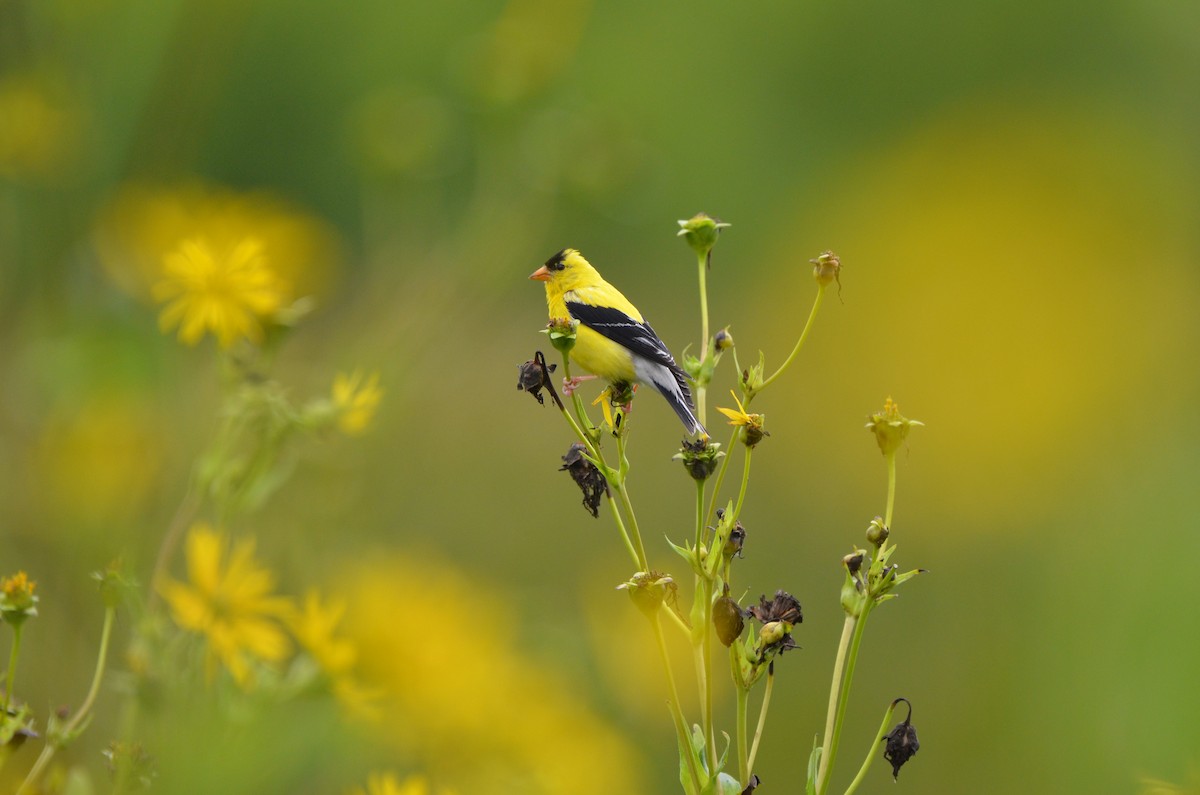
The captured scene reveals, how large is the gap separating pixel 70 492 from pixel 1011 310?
5876mm

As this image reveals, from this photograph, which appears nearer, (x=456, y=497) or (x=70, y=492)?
(x=70, y=492)

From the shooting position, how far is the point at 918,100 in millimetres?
8500

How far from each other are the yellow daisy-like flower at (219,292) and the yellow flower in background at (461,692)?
339mm

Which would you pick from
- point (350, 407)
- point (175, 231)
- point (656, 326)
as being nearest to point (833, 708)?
point (350, 407)

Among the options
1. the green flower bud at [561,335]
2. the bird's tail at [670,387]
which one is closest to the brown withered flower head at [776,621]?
the green flower bud at [561,335]

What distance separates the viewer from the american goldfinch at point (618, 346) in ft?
4.01

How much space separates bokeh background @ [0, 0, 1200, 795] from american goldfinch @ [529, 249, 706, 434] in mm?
379

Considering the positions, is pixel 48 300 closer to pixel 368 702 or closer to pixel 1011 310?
pixel 368 702

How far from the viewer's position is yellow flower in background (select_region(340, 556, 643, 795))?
1269 millimetres

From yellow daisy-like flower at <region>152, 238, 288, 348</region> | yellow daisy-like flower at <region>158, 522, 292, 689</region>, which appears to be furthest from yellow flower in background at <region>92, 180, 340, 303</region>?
yellow daisy-like flower at <region>158, 522, 292, 689</region>

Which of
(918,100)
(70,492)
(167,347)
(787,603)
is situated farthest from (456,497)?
(918,100)

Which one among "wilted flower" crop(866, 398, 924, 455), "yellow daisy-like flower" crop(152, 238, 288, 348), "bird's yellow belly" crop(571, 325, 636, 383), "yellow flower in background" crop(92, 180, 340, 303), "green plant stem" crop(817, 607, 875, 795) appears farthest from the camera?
"yellow flower in background" crop(92, 180, 340, 303)

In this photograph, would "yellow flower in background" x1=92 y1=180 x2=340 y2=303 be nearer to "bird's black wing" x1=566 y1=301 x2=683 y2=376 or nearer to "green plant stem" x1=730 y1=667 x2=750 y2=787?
"bird's black wing" x1=566 y1=301 x2=683 y2=376

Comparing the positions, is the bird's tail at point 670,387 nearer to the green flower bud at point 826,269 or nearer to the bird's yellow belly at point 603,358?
the bird's yellow belly at point 603,358
